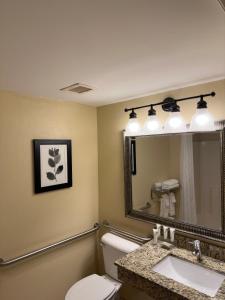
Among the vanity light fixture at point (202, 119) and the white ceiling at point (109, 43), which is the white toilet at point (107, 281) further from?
the white ceiling at point (109, 43)

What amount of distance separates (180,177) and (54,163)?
1198 mm

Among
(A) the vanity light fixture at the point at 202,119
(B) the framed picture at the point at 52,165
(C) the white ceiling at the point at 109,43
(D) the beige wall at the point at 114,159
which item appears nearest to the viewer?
(C) the white ceiling at the point at 109,43

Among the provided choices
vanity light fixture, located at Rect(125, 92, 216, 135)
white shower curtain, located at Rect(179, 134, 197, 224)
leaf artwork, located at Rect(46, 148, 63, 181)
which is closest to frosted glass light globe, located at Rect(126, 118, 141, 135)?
vanity light fixture, located at Rect(125, 92, 216, 135)

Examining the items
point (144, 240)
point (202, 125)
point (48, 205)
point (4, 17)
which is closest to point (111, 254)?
point (144, 240)

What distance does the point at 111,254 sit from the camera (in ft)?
7.20

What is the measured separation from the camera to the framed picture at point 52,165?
2.01 metres

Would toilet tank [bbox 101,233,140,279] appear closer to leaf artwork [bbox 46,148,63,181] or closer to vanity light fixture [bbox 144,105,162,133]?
leaf artwork [bbox 46,148,63,181]

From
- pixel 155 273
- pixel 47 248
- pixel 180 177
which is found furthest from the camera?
pixel 47 248

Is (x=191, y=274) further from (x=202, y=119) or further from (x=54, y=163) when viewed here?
(x=54, y=163)

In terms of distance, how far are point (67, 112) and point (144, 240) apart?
4.92 ft

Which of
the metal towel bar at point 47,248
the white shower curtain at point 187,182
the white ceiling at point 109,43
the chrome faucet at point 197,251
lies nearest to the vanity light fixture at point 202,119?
the white shower curtain at point 187,182

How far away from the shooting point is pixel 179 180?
1.93 metres

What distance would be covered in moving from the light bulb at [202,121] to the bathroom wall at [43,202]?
46.7 inches

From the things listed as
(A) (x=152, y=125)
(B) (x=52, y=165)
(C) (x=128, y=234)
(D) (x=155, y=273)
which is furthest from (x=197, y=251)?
(B) (x=52, y=165)
